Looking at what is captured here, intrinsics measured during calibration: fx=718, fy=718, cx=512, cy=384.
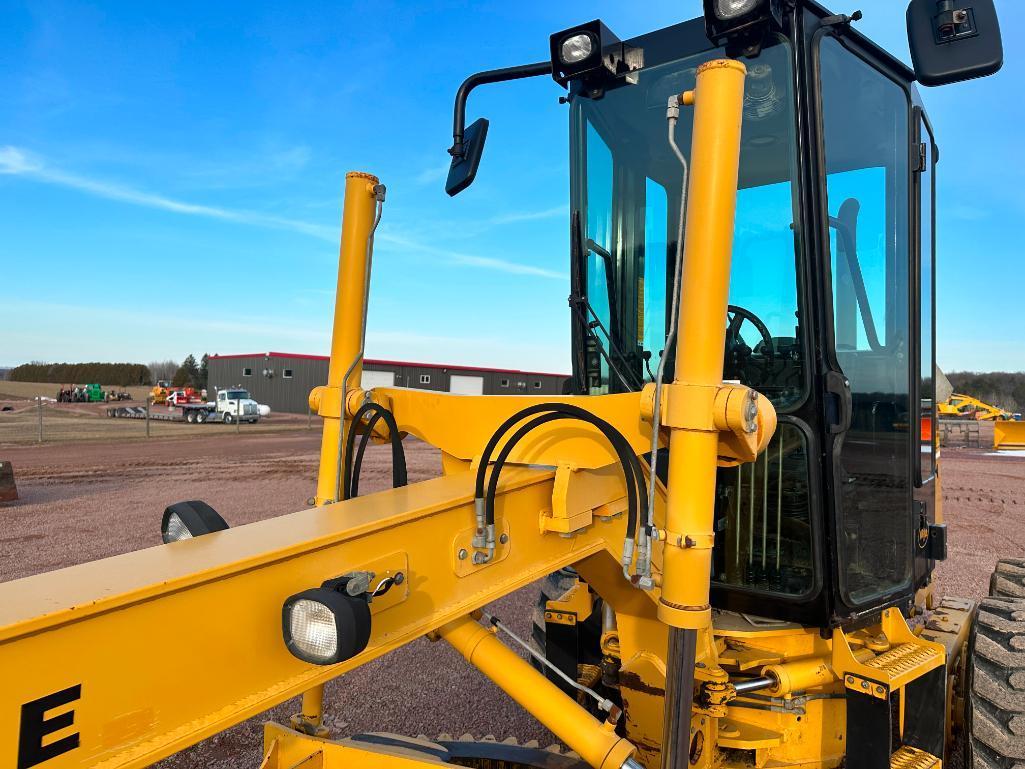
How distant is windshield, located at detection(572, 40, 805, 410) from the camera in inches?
96.0

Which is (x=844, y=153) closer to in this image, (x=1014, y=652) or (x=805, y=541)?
(x=805, y=541)

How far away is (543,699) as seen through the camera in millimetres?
2045

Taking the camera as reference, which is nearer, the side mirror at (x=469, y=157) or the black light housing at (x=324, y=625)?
the black light housing at (x=324, y=625)

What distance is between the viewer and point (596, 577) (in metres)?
2.51

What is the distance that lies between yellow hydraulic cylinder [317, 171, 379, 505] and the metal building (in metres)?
35.3

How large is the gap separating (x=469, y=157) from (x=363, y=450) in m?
1.09

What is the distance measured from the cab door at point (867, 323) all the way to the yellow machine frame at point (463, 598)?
1.11 ft

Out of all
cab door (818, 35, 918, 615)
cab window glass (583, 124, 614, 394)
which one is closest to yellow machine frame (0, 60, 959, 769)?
cab door (818, 35, 918, 615)

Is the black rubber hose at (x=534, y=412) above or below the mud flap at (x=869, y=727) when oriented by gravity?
above

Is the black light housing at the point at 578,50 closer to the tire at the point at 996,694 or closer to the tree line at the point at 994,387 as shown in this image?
the tire at the point at 996,694

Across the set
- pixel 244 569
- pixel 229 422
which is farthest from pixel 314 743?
pixel 229 422

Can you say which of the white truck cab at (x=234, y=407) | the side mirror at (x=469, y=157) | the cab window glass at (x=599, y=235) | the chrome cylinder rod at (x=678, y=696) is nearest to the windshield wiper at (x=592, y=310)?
the cab window glass at (x=599, y=235)

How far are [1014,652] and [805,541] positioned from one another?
101cm

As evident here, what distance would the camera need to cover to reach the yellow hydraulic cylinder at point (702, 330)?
5.36 feet
